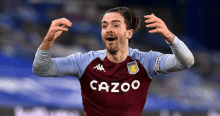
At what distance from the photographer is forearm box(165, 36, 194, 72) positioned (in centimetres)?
327

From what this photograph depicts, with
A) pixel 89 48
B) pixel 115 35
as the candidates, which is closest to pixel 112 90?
pixel 115 35

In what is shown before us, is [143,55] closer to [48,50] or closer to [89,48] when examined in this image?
[48,50]

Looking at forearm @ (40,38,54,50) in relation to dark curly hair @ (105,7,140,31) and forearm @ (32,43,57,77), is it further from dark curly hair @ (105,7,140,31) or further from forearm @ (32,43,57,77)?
dark curly hair @ (105,7,140,31)

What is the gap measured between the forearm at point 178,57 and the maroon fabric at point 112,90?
0.33 meters

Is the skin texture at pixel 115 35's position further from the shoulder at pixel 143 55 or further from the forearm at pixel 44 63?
the forearm at pixel 44 63

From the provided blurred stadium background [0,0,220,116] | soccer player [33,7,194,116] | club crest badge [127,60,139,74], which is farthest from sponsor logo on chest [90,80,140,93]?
blurred stadium background [0,0,220,116]

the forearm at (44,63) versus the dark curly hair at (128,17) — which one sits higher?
the dark curly hair at (128,17)

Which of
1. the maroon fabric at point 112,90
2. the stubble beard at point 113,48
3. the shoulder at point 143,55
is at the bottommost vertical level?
the maroon fabric at point 112,90

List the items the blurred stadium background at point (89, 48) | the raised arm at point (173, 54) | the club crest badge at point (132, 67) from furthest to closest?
the blurred stadium background at point (89, 48) < the club crest badge at point (132, 67) < the raised arm at point (173, 54)

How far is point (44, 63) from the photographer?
10.9 feet

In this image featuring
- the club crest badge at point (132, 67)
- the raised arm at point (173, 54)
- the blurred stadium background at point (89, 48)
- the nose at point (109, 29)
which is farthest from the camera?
the blurred stadium background at point (89, 48)

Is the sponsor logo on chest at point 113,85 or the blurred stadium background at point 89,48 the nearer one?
the sponsor logo on chest at point 113,85

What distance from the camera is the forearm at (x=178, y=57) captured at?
3.27 m

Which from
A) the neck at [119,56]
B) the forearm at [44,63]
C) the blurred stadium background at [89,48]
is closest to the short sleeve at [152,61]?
the neck at [119,56]
